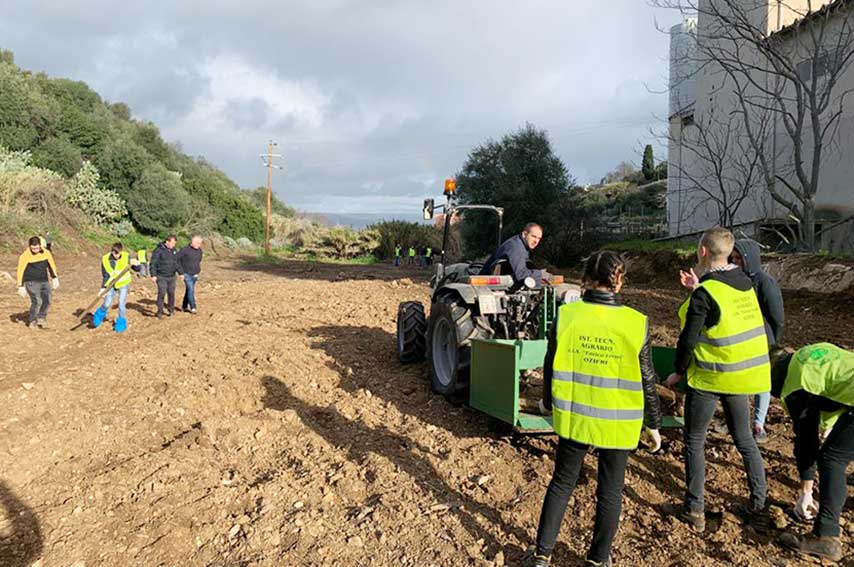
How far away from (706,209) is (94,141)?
31.6m

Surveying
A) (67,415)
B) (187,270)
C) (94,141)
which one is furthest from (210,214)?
(67,415)

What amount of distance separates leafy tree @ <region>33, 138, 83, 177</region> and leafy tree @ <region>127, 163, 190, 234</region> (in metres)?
3.06

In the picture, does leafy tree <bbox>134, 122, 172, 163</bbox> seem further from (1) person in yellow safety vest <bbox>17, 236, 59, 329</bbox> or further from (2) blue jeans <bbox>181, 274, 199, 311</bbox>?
(1) person in yellow safety vest <bbox>17, 236, 59, 329</bbox>

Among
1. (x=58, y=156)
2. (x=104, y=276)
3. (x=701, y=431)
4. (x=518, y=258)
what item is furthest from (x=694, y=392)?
(x=58, y=156)

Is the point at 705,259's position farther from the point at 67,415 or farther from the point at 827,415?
the point at 67,415

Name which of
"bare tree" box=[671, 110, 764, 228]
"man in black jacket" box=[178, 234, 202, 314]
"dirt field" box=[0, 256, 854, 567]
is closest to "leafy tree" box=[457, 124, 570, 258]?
"bare tree" box=[671, 110, 764, 228]

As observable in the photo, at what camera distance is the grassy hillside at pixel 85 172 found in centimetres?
2749

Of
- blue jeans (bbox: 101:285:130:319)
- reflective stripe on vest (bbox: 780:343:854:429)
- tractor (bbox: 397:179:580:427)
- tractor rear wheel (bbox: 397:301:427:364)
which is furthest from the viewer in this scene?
blue jeans (bbox: 101:285:130:319)

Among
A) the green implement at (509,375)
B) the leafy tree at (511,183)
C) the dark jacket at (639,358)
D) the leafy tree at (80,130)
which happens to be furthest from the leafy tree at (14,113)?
the dark jacket at (639,358)

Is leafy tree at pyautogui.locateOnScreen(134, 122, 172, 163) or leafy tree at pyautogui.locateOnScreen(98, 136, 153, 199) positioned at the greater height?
leafy tree at pyautogui.locateOnScreen(134, 122, 172, 163)

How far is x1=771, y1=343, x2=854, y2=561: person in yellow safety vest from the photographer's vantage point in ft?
10.3

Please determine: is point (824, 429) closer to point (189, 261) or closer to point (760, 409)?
point (760, 409)

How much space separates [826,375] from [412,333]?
4.36 m

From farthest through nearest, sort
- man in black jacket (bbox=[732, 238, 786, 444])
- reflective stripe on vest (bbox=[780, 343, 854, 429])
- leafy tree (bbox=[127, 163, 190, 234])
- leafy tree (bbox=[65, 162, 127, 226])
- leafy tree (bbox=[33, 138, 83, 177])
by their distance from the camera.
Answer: leafy tree (bbox=[127, 163, 190, 234]), leafy tree (bbox=[33, 138, 83, 177]), leafy tree (bbox=[65, 162, 127, 226]), man in black jacket (bbox=[732, 238, 786, 444]), reflective stripe on vest (bbox=[780, 343, 854, 429])
